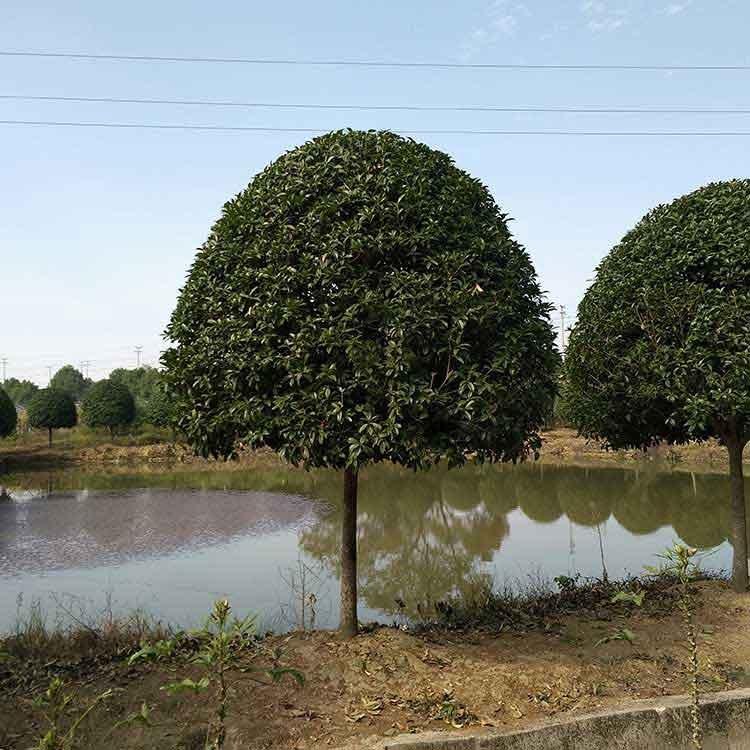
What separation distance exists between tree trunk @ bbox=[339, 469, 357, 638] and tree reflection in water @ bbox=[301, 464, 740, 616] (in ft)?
9.16

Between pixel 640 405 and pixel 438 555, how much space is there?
5691 millimetres

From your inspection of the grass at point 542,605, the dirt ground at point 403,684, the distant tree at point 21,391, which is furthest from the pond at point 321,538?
the distant tree at point 21,391

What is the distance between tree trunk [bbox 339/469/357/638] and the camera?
702 centimetres

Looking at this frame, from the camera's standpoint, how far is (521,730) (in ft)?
16.3

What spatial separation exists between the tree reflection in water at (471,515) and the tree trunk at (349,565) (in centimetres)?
279

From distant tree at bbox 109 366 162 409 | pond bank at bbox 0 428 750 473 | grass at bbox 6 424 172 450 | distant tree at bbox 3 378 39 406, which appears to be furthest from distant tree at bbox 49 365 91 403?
pond bank at bbox 0 428 750 473

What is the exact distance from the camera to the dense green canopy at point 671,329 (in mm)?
8047

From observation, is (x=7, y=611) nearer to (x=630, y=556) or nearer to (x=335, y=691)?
(x=335, y=691)

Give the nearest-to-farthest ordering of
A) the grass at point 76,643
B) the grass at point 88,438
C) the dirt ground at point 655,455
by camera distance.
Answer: the grass at point 76,643 → the dirt ground at point 655,455 → the grass at point 88,438

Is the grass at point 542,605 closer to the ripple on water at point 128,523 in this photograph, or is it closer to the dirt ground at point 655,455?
the ripple on water at point 128,523

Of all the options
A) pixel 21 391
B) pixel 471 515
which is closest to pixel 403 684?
pixel 471 515

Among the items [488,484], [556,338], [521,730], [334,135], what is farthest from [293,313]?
[488,484]

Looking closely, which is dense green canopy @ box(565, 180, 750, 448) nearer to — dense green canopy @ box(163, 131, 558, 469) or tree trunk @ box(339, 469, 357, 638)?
dense green canopy @ box(163, 131, 558, 469)

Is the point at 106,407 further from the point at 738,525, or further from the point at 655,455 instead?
the point at 738,525
